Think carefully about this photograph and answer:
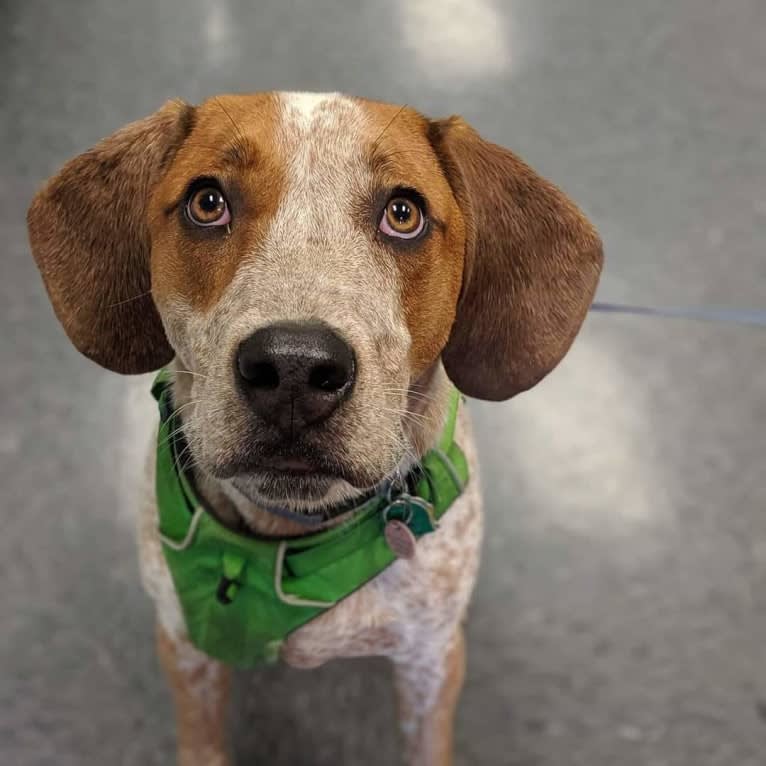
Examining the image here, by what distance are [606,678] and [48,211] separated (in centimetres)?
161

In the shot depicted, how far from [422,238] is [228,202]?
0.87 feet

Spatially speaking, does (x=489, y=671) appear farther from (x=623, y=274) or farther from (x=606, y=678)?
(x=623, y=274)

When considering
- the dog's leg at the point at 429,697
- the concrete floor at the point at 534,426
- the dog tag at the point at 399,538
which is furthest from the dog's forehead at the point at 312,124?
the concrete floor at the point at 534,426

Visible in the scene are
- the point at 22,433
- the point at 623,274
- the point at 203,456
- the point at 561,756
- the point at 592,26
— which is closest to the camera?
the point at 203,456

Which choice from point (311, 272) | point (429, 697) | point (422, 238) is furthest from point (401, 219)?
point (429, 697)

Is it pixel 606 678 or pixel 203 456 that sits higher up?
pixel 203 456

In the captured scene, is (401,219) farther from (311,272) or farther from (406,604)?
(406,604)

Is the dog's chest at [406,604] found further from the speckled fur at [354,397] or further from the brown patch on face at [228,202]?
the brown patch on face at [228,202]

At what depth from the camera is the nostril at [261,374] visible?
970 mm

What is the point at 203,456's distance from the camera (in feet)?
3.65

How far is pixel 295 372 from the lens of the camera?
37.6 inches

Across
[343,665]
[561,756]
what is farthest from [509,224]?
[561,756]

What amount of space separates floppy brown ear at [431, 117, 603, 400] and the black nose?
38 cm

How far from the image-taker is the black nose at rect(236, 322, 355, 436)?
96 cm
